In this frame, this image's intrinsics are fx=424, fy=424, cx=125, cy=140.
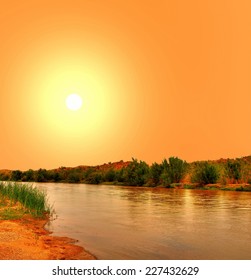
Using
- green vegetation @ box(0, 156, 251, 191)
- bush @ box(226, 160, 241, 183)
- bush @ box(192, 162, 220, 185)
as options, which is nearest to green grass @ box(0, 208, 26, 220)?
green vegetation @ box(0, 156, 251, 191)

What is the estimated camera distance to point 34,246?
11227 millimetres

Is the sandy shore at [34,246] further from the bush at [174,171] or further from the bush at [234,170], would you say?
the bush at [174,171]

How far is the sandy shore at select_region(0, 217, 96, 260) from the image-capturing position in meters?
10.2

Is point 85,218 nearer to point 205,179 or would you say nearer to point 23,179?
point 205,179

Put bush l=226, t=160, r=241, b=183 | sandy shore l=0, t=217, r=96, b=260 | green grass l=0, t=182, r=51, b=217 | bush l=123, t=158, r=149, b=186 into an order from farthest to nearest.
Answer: bush l=123, t=158, r=149, b=186 → bush l=226, t=160, r=241, b=183 → green grass l=0, t=182, r=51, b=217 → sandy shore l=0, t=217, r=96, b=260

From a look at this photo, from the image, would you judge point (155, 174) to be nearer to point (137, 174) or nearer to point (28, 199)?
point (137, 174)

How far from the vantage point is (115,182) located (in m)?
53.2

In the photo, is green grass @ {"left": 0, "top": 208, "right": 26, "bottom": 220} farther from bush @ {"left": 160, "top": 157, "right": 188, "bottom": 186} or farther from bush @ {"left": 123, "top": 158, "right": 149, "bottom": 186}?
bush @ {"left": 123, "top": 158, "right": 149, "bottom": 186}

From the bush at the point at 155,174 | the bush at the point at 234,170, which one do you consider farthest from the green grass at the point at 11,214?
the bush at the point at 155,174

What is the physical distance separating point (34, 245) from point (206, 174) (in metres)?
28.6

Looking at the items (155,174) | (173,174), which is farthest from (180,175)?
(155,174)

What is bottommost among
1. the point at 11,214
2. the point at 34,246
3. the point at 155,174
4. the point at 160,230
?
the point at 34,246

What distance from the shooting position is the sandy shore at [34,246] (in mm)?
10156
